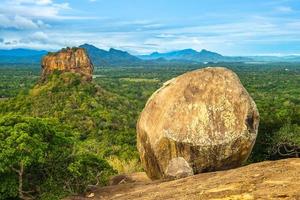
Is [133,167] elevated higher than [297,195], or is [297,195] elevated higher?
[297,195]

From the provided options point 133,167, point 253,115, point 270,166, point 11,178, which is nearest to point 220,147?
point 253,115

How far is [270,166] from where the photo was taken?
1580cm

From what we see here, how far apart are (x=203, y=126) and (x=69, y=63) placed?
2926 inches

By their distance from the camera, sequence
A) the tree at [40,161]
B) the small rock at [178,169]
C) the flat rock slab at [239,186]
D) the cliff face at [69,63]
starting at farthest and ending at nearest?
the cliff face at [69,63], the small rock at [178,169], the tree at [40,161], the flat rock slab at [239,186]

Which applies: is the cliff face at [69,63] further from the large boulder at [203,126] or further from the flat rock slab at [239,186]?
the flat rock slab at [239,186]

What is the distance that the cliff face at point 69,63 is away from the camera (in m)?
91.0

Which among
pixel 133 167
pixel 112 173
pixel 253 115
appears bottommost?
pixel 133 167

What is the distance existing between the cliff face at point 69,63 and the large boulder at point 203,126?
71.3 m

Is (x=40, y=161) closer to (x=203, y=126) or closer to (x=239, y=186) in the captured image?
(x=203, y=126)

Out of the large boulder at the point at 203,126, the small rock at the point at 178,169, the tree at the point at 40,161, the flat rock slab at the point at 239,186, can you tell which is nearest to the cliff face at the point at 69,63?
the tree at the point at 40,161

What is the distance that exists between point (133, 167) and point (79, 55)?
60.9m

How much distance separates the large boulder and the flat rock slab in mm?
2139

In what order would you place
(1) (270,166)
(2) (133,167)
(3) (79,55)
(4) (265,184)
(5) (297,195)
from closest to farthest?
(5) (297,195)
(4) (265,184)
(1) (270,166)
(2) (133,167)
(3) (79,55)

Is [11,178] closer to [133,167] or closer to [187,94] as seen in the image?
[187,94]
